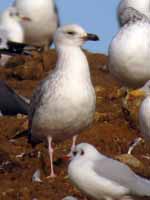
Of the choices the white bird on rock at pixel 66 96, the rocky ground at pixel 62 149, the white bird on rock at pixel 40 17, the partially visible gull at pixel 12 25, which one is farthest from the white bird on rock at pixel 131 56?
the white bird on rock at pixel 40 17

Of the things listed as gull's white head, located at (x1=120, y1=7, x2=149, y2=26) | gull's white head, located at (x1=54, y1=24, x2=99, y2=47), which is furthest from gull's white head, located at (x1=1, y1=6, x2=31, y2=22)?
gull's white head, located at (x1=54, y1=24, x2=99, y2=47)

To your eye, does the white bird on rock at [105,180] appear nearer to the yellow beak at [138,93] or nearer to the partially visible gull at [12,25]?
the yellow beak at [138,93]

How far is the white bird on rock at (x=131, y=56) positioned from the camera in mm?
14023

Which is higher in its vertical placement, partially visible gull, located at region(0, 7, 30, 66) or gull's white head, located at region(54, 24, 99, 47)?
gull's white head, located at region(54, 24, 99, 47)

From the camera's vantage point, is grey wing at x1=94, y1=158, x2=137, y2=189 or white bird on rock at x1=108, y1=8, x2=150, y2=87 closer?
grey wing at x1=94, y1=158, x2=137, y2=189

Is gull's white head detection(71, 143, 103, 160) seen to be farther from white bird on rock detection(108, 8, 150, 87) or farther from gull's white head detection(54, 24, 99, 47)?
white bird on rock detection(108, 8, 150, 87)

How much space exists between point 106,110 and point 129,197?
518cm

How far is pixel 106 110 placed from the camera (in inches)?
569

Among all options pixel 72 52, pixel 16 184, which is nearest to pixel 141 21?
pixel 72 52

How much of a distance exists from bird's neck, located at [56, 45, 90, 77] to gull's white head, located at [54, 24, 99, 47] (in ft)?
0.19

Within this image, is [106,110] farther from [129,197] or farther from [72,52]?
[129,197]

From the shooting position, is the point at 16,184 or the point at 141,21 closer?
the point at 16,184

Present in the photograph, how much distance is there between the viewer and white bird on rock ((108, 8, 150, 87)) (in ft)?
46.0

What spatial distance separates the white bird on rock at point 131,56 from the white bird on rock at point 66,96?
238cm
